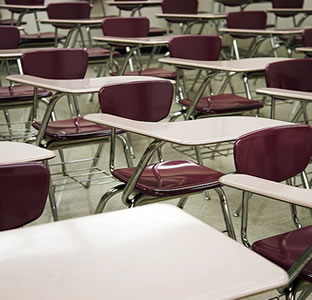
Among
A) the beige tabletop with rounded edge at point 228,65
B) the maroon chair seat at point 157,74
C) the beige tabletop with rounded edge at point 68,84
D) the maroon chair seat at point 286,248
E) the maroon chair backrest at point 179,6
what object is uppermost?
the beige tabletop with rounded edge at point 68,84

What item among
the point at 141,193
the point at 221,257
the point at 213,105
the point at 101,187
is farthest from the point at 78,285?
the point at 213,105

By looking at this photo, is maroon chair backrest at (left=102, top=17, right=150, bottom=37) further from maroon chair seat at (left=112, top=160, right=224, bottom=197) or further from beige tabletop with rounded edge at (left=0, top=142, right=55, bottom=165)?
beige tabletop with rounded edge at (left=0, top=142, right=55, bottom=165)

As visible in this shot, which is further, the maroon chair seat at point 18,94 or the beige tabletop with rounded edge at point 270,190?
the maroon chair seat at point 18,94

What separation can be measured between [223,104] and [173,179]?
1.54m

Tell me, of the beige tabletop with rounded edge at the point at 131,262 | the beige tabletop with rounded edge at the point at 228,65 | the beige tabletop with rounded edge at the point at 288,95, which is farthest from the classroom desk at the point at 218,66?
the beige tabletop with rounded edge at the point at 131,262

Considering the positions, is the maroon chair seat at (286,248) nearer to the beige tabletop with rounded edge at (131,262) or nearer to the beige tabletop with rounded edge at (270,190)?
the beige tabletop with rounded edge at (270,190)

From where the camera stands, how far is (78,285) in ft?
3.98

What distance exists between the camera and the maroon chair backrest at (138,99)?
3064 millimetres

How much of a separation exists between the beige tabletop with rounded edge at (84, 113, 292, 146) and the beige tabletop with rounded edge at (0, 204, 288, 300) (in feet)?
2.62

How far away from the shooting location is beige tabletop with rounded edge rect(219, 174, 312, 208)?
174 cm

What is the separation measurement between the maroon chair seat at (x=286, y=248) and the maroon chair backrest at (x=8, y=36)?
3279mm

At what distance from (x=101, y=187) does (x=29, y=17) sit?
5.54m

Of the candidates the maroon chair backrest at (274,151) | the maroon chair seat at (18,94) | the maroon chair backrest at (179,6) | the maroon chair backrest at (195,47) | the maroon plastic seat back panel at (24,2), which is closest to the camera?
the maroon chair backrest at (274,151)

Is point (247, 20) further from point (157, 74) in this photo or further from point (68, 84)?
point (68, 84)
